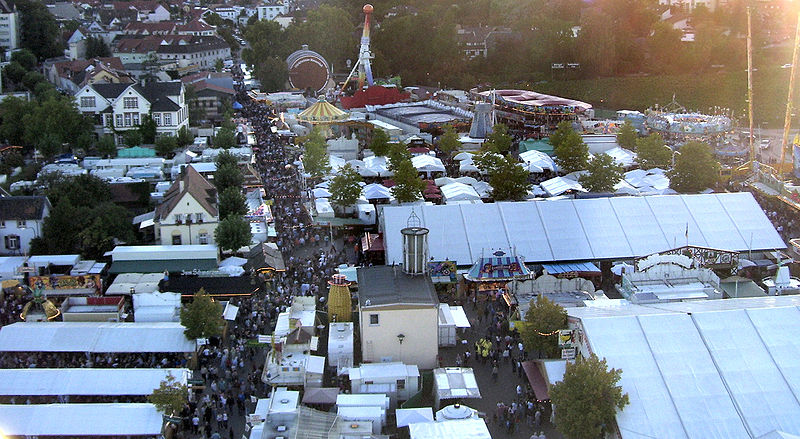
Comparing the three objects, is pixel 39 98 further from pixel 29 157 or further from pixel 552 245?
pixel 552 245

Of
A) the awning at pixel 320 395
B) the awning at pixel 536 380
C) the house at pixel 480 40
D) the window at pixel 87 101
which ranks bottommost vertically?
the awning at pixel 320 395

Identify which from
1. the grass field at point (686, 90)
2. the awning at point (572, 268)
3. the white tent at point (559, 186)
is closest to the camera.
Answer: the awning at point (572, 268)

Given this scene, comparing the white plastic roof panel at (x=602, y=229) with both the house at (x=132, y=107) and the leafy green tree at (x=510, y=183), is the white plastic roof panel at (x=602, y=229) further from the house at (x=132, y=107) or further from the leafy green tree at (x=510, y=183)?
the house at (x=132, y=107)

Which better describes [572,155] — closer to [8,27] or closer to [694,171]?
[694,171]

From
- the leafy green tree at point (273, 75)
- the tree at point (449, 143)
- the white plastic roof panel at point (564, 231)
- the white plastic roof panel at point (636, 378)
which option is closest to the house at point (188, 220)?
the white plastic roof panel at point (564, 231)

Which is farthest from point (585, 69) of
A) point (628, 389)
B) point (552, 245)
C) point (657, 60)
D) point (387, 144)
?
point (628, 389)

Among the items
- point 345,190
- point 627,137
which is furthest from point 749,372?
point 627,137

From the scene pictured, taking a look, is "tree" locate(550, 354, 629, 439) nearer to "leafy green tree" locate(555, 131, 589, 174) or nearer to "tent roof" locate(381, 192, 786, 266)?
"tent roof" locate(381, 192, 786, 266)
